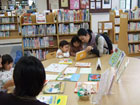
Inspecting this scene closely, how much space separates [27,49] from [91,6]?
419 cm

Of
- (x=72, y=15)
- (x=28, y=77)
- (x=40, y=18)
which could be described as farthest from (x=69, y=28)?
(x=28, y=77)

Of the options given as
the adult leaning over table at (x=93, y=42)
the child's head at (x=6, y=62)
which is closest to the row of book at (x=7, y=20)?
the adult leaning over table at (x=93, y=42)

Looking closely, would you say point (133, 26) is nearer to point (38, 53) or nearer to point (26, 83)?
point (38, 53)

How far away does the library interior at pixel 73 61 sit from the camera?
0.97 m

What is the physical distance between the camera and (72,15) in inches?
178

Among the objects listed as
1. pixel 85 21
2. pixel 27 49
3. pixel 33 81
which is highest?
pixel 85 21

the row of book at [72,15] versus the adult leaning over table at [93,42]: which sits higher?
the row of book at [72,15]

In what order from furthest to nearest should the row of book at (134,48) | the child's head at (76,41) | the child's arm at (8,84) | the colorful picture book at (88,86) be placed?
the row of book at (134,48), the child's head at (76,41), the child's arm at (8,84), the colorful picture book at (88,86)

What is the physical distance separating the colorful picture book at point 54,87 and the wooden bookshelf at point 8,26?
269 inches

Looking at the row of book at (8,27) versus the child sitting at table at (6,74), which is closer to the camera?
the child sitting at table at (6,74)

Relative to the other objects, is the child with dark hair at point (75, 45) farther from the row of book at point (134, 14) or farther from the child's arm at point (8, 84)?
the row of book at point (134, 14)

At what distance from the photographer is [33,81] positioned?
3.07 ft

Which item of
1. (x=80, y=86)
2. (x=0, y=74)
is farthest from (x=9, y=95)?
(x=0, y=74)

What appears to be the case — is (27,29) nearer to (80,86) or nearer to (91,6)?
(80,86)
